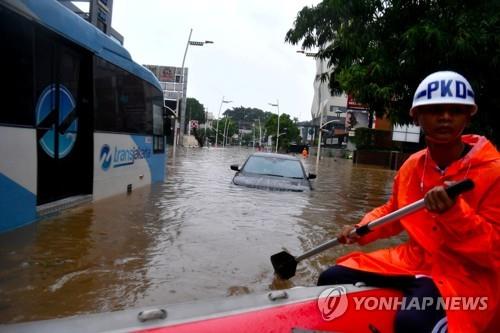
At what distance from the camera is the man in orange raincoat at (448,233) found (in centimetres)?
216

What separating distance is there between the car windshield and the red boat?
9460 millimetres

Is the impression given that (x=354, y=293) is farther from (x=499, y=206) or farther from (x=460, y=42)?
(x=460, y=42)

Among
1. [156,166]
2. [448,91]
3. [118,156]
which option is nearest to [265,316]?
[448,91]

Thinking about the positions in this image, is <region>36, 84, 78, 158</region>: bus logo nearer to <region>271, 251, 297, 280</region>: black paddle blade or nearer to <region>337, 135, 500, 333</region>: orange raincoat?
<region>271, 251, 297, 280</region>: black paddle blade

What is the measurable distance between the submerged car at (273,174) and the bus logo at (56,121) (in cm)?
452

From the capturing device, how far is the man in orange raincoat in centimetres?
216

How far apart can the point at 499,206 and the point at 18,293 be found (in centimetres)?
381

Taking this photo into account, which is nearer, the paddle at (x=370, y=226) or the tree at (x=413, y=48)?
the paddle at (x=370, y=226)

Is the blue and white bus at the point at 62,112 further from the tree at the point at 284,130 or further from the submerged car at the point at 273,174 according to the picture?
the tree at the point at 284,130

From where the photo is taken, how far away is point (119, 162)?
31.6 feet

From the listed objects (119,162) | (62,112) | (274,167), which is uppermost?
(62,112)

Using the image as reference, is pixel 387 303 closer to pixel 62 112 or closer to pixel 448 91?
pixel 448 91

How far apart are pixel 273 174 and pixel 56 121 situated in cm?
587

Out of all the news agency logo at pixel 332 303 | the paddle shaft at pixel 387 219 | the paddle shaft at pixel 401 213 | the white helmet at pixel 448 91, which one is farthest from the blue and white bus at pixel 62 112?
the white helmet at pixel 448 91
